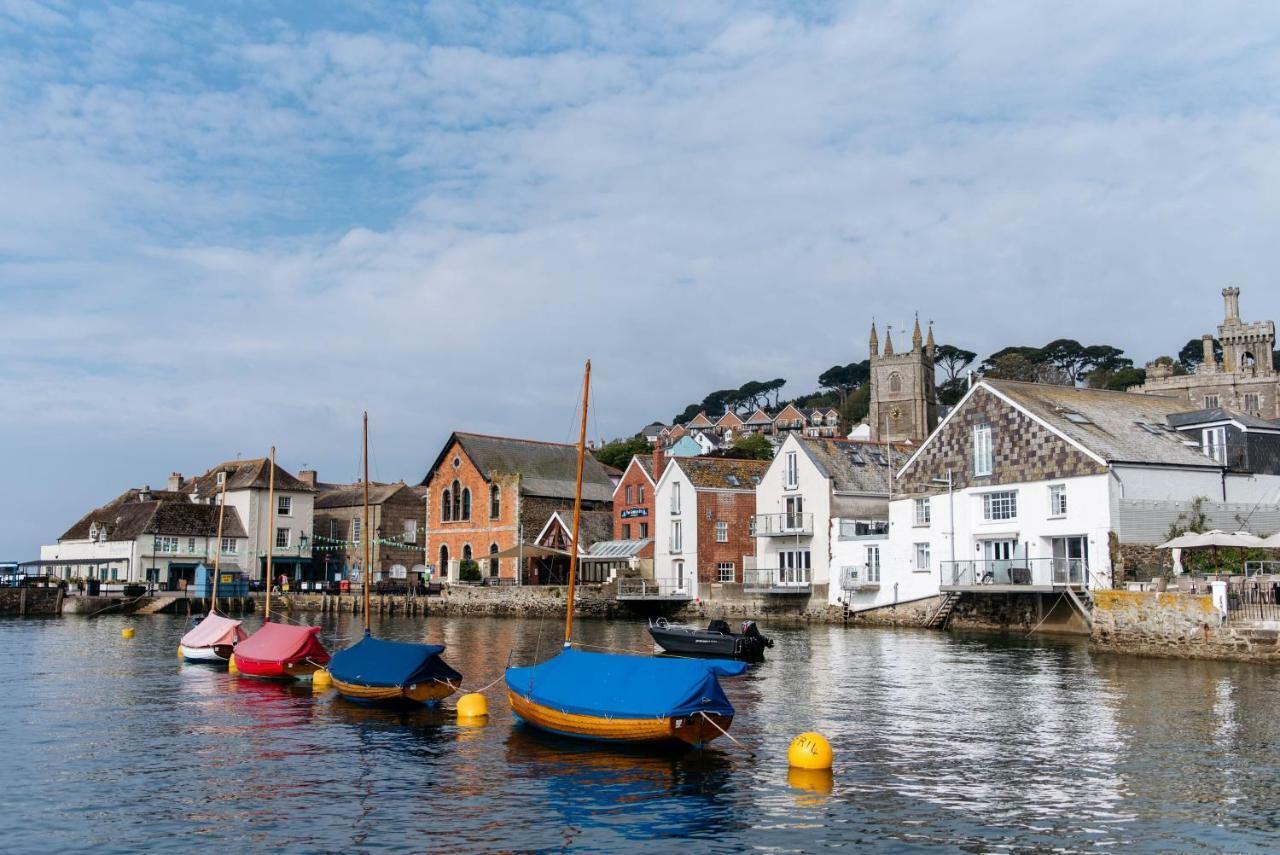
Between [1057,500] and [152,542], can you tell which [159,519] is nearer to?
[152,542]

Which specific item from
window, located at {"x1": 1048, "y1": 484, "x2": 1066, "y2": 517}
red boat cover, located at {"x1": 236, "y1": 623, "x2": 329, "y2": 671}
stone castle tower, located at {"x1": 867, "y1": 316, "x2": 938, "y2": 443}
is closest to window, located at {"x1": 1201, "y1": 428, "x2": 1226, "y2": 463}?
window, located at {"x1": 1048, "y1": 484, "x2": 1066, "y2": 517}

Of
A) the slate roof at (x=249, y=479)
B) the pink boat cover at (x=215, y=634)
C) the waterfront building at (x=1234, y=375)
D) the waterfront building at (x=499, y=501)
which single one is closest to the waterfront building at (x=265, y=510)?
the slate roof at (x=249, y=479)

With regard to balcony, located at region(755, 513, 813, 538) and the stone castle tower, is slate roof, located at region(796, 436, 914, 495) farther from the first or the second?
the stone castle tower

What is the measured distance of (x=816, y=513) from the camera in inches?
2554

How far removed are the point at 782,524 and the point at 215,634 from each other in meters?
34.0

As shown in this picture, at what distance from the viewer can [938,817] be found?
1806 cm

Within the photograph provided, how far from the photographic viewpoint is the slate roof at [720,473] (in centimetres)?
7256

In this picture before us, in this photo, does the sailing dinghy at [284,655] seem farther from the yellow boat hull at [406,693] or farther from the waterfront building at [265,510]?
the waterfront building at [265,510]

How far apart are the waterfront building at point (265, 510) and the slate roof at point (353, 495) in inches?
116

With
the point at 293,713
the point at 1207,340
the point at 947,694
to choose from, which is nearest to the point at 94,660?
the point at 293,713

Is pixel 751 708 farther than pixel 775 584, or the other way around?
pixel 775 584

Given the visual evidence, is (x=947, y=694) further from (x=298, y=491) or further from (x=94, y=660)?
(x=298, y=491)

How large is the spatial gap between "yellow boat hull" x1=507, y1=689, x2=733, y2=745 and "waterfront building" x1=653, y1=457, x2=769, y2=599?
46442mm

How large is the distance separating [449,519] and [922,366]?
88752mm
